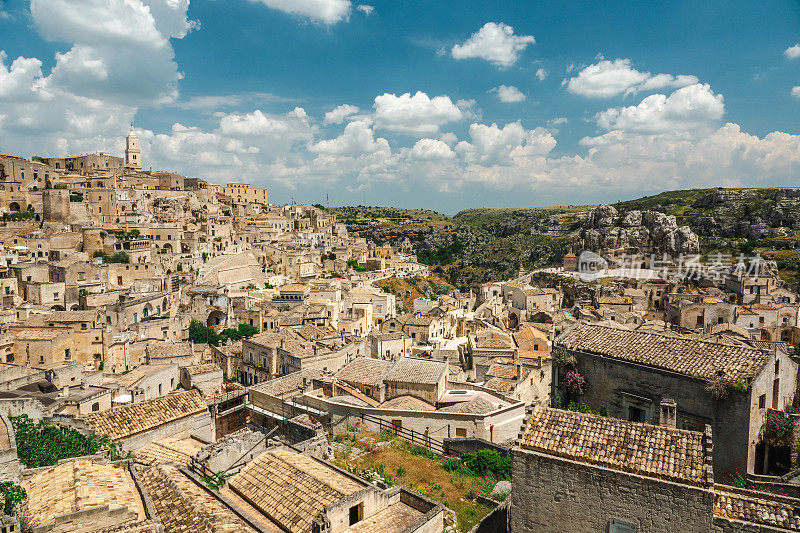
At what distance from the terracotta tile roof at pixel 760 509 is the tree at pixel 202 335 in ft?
122

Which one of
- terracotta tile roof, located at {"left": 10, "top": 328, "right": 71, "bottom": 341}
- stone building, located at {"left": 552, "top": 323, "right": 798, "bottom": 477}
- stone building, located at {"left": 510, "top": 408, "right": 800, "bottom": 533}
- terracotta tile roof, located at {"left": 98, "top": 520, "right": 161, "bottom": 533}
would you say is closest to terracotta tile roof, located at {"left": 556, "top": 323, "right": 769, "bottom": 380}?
stone building, located at {"left": 552, "top": 323, "right": 798, "bottom": 477}

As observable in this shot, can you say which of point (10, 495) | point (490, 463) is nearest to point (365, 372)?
point (490, 463)

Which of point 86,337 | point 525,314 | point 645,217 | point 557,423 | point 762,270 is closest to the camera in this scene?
point 557,423

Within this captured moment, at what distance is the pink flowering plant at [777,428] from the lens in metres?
11.3

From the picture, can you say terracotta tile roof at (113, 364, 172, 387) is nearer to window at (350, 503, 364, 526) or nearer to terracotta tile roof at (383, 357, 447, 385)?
terracotta tile roof at (383, 357, 447, 385)

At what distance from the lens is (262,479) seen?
11.8 metres

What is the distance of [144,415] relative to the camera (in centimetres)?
1633

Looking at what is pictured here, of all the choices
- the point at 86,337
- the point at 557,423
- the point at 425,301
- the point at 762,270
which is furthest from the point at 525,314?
the point at 557,423

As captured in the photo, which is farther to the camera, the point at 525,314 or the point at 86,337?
the point at 525,314

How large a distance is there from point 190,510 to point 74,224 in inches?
2298

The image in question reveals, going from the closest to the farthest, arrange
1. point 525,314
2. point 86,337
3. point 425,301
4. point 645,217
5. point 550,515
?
point 550,515 → point 86,337 → point 525,314 → point 425,301 → point 645,217

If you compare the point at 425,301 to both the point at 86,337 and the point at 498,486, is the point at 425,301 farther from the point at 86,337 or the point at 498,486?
the point at 498,486

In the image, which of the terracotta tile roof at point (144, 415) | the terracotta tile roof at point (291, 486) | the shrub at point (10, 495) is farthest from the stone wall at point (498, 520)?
the terracotta tile roof at point (144, 415)

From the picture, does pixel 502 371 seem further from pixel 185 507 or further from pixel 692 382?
pixel 185 507
